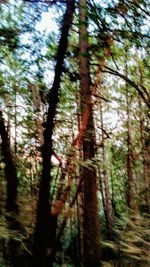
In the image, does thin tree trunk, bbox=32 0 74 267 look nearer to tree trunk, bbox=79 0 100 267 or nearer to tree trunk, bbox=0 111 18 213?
tree trunk, bbox=0 111 18 213

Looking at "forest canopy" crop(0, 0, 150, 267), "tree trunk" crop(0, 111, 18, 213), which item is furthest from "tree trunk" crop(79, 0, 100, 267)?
"tree trunk" crop(0, 111, 18, 213)

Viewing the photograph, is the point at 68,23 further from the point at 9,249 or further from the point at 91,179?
the point at 91,179

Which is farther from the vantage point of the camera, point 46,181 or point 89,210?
point 89,210

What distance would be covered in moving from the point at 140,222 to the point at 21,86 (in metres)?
3.18

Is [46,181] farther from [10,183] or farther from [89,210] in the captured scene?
[89,210]

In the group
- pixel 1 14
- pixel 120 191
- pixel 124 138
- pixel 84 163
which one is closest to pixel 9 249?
pixel 84 163

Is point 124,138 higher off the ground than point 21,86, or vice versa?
point 124,138

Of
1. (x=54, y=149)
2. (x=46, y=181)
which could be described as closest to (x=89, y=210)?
(x=54, y=149)

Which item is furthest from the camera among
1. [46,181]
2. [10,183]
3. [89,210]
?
[89,210]

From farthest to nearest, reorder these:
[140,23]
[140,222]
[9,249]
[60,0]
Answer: [140,23] → [9,249] → [140,222] → [60,0]

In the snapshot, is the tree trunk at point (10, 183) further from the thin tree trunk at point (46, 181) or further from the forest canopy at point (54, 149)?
the thin tree trunk at point (46, 181)

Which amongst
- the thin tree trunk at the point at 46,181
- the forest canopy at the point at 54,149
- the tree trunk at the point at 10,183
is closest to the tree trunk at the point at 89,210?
the forest canopy at the point at 54,149

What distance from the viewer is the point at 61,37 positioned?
129 inches

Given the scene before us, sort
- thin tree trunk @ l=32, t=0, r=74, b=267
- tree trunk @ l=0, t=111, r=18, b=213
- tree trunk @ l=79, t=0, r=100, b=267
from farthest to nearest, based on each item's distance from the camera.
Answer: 1. tree trunk @ l=79, t=0, r=100, b=267
2. tree trunk @ l=0, t=111, r=18, b=213
3. thin tree trunk @ l=32, t=0, r=74, b=267
